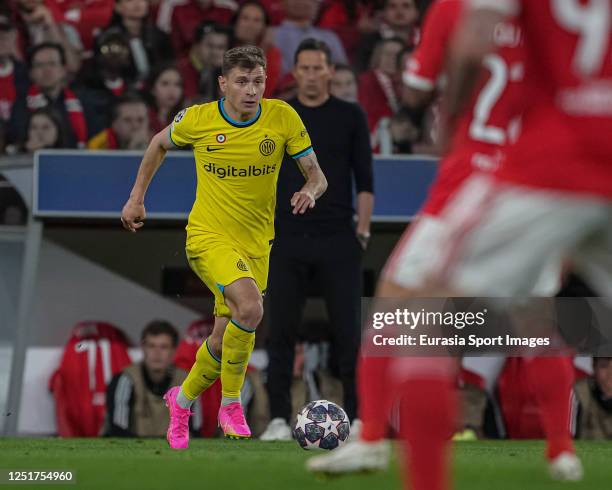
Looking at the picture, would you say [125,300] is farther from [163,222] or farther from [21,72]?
[21,72]

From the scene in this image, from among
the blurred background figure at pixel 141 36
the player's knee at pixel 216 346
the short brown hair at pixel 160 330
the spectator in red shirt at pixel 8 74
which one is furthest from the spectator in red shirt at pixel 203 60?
the player's knee at pixel 216 346

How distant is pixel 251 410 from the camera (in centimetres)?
1019

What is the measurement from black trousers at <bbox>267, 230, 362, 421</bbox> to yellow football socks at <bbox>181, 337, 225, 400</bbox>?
130cm

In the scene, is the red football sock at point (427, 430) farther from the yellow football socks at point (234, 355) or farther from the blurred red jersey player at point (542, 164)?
the yellow football socks at point (234, 355)

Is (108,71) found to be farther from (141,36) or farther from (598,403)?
(598,403)

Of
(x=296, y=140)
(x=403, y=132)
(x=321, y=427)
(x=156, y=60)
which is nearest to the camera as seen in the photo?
(x=321, y=427)

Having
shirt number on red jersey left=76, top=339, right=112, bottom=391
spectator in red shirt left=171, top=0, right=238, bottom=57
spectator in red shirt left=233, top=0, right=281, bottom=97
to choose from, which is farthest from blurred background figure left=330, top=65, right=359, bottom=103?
shirt number on red jersey left=76, top=339, right=112, bottom=391

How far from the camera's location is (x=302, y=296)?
8.90 metres

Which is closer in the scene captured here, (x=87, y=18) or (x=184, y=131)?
(x=184, y=131)

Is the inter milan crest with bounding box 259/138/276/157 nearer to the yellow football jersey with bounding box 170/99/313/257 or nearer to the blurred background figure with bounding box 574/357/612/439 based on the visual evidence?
the yellow football jersey with bounding box 170/99/313/257

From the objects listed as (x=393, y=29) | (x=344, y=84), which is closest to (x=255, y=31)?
(x=344, y=84)

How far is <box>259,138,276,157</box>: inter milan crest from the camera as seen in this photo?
761 centimetres

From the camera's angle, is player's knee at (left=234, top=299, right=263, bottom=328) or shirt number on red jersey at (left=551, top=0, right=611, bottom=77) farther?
player's knee at (left=234, top=299, right=263, bottom=328)

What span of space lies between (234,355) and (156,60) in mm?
5186
